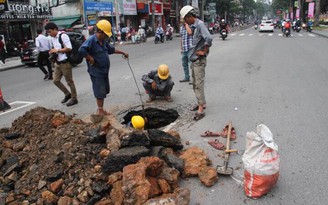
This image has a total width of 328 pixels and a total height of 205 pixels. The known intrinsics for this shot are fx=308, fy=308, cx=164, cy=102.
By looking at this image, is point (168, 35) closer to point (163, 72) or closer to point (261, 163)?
point (163, 72)

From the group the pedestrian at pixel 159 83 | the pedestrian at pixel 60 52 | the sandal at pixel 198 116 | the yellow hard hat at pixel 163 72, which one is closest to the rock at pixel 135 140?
the sandal at pixel 198 116

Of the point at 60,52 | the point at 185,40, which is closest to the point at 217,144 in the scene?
the point at 60,52

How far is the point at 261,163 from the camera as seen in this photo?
9.34 feet

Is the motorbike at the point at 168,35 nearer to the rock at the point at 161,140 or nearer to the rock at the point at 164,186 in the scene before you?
the rock at the point at 161,140

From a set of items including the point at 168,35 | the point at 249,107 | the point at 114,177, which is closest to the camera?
the point at 114,177

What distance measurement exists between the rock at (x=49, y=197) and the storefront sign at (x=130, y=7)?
3100 centimetres

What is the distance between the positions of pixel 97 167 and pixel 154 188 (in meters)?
0.71

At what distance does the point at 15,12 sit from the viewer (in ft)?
63.6

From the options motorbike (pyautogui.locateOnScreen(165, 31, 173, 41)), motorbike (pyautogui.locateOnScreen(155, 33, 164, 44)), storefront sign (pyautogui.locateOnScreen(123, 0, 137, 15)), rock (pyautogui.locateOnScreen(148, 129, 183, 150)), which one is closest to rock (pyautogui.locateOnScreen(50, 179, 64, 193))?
rock (pyautogui.locateOnScreen(148, 129, 183, 150))

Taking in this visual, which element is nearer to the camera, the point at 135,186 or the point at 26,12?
the point at 135,186

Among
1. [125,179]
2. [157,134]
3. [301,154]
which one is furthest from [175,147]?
[301,154]

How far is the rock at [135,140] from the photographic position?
3.35 meters

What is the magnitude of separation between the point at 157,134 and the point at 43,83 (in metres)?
7.14

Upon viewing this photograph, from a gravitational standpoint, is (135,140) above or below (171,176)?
above
